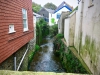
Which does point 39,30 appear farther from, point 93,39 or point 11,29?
point 93,39

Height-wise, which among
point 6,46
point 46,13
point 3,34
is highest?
point 46,13

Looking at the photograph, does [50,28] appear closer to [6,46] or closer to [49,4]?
[6,46]

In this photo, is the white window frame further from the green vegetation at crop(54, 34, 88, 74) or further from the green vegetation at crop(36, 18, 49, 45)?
the green vegetation at crop(36, 18, 49, 45)

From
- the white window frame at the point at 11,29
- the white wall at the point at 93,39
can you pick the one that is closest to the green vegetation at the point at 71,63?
the white wall at the point at 93,39

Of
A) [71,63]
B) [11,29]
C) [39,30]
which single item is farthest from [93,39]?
[39,30]

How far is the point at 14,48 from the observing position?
243 inches

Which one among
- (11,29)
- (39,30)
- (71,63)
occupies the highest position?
(11,29)

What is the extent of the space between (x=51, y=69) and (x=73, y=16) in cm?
599

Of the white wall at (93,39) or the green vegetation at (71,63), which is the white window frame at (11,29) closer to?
the white wall at (93,39)

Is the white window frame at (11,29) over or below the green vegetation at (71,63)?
over

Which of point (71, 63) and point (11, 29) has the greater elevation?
point (11, 29)

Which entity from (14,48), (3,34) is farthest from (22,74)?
(14,48)

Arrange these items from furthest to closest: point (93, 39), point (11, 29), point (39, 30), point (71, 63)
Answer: point (39, 30) → point (71, 63) → point (11, 29) → point (93, 39)

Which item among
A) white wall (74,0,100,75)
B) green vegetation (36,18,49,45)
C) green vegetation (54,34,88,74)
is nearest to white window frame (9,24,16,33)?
white wall (74,0,100,75)
